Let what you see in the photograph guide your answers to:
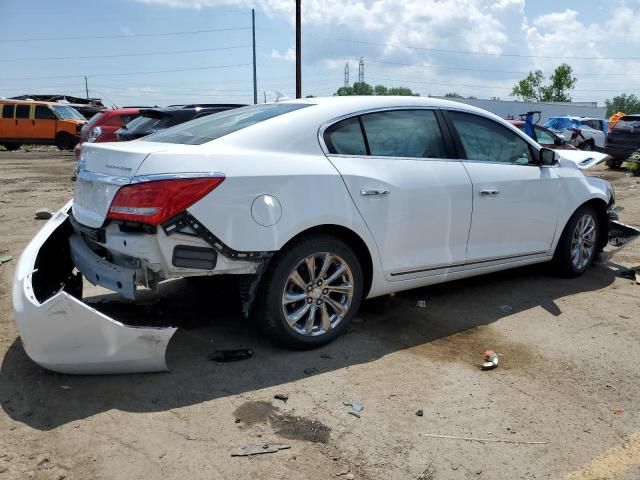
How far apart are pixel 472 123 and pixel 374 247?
1.52m

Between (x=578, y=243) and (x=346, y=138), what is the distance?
9.59ft

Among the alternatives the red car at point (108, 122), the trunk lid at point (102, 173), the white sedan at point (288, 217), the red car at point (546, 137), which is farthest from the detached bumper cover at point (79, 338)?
the red car at point (546, 137)

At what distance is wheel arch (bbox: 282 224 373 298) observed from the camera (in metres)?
3.68

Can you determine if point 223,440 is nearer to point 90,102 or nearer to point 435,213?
point 435,213

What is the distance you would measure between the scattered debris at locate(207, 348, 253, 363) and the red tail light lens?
1026 mm

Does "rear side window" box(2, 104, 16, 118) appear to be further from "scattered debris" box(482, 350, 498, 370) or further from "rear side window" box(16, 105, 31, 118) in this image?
"scattered debris" box(482, 350, 498, 370)

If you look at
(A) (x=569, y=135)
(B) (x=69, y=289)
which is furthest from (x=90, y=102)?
(B) (x=69, y=289)

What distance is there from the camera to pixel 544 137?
15.8 m

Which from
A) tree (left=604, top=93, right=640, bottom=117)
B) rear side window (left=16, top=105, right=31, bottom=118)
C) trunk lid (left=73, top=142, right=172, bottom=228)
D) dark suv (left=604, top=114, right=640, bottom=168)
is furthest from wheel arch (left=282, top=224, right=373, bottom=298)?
tree (left=604, top=93, right=640, bottom=117)

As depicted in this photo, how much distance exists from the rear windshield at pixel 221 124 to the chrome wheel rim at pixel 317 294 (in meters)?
1.00

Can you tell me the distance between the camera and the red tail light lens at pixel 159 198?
3.17m

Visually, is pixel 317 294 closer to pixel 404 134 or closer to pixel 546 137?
pixel 404 134

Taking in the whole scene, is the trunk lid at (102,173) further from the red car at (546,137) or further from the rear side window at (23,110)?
the rear side window at (23,110)

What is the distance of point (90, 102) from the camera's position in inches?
1329
